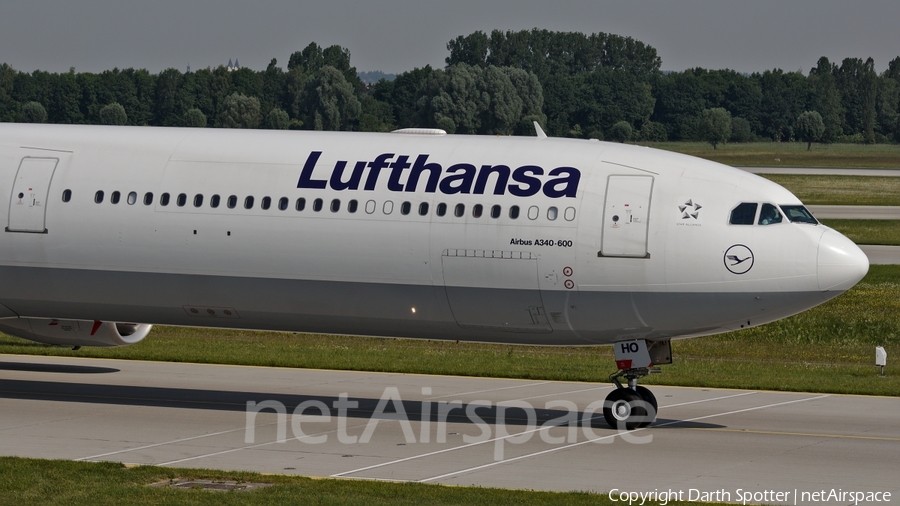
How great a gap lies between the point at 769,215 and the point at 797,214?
0.52 metres

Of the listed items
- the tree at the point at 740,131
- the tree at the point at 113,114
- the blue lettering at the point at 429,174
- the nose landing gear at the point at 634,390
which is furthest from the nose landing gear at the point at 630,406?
the tree at the point at 740,131

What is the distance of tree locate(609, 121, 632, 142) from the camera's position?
555ft

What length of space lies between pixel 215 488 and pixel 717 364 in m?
17.5

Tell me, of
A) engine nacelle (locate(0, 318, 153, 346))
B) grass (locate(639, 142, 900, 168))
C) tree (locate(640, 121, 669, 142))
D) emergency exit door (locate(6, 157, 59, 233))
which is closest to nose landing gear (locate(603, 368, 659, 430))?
engine nacelle (locate(0, 318, 153, 346))

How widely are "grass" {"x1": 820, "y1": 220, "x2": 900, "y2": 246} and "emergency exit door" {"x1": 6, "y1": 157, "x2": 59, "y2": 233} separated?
46.5m

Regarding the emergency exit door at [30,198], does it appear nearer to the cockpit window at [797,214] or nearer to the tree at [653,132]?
the cockpit window at [797,214]

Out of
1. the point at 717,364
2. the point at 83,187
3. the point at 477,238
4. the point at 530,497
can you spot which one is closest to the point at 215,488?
the point at 530,497

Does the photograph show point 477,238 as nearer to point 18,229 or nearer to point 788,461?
point 788,461

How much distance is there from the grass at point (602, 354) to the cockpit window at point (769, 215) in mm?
8105

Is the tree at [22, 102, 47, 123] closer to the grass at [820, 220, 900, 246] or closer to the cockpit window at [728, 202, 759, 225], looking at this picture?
the grass at [820, 220, 900, 246]

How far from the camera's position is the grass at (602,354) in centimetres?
3112

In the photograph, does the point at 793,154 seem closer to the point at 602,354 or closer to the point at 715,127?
the point at 715,127

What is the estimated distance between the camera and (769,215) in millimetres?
22766

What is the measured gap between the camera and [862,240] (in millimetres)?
65812
